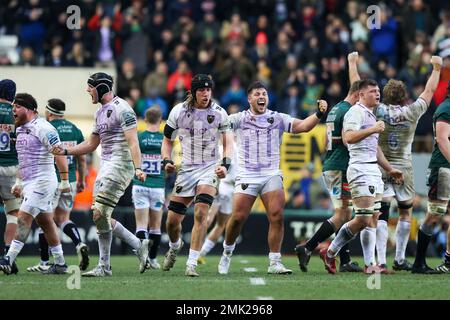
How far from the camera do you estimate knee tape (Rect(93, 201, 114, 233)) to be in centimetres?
1450

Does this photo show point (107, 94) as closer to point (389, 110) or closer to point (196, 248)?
point (196, 248)

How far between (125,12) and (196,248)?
15.8 metres

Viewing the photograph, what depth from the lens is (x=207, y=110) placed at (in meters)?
15.2

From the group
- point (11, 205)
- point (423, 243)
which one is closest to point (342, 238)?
point (423, 243)

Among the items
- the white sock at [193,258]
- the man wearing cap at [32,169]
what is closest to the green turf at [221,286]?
the white sock at [193,258]

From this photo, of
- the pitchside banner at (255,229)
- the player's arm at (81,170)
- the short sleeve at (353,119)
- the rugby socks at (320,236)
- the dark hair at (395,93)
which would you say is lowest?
the pitchside banner at (255,229)

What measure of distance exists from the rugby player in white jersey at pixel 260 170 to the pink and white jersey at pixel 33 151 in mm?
2541

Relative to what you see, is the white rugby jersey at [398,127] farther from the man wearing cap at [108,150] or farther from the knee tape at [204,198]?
the man wearing cap at [108,150]

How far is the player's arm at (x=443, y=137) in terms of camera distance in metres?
15.1

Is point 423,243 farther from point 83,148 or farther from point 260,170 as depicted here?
point 83,148

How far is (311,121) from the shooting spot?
48.9ft

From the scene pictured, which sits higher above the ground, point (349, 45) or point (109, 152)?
point (349, 45)
